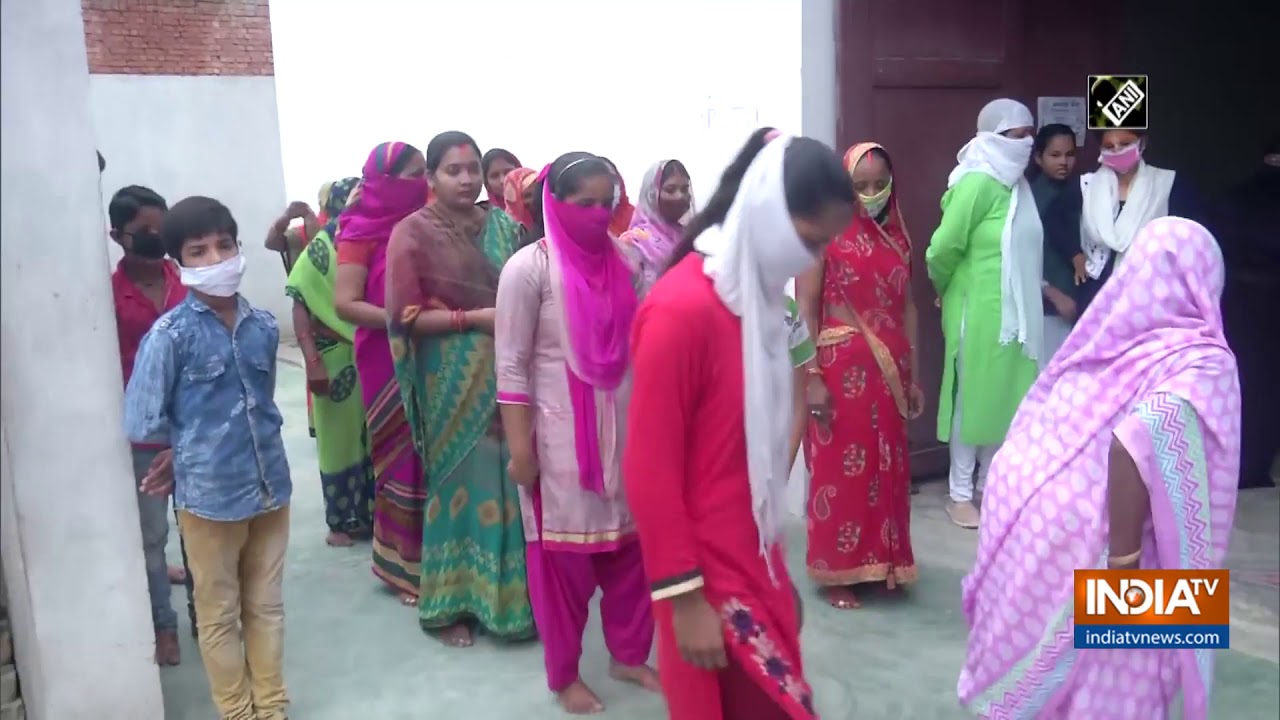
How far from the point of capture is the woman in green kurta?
4.39m

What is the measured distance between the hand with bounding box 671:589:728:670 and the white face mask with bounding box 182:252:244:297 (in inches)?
60.6

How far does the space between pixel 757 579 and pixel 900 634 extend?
6.25ft

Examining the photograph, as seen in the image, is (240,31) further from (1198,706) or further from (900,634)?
(1198,706)

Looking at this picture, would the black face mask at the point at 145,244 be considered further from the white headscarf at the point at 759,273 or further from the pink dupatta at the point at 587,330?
the white headscarf at the point at 759,273

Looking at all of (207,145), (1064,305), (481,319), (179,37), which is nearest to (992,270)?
(1064,305)

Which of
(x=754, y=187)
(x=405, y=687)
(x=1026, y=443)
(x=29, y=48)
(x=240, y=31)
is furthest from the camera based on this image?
(x=240, y=31)

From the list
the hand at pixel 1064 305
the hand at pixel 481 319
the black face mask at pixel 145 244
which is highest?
the black face mask at pixel 145 244

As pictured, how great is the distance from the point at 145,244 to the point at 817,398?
7.31 ft

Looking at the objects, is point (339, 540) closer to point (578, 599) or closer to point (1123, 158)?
point (578, 599)

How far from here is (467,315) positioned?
3.37m

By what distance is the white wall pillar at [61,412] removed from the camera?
250cm

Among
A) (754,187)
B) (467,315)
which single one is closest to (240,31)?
(467,315)

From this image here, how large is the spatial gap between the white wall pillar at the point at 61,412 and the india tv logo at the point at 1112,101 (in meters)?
4.54

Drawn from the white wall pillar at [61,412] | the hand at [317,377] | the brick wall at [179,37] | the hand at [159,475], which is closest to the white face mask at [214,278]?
the white wall pillar at [61,412]
